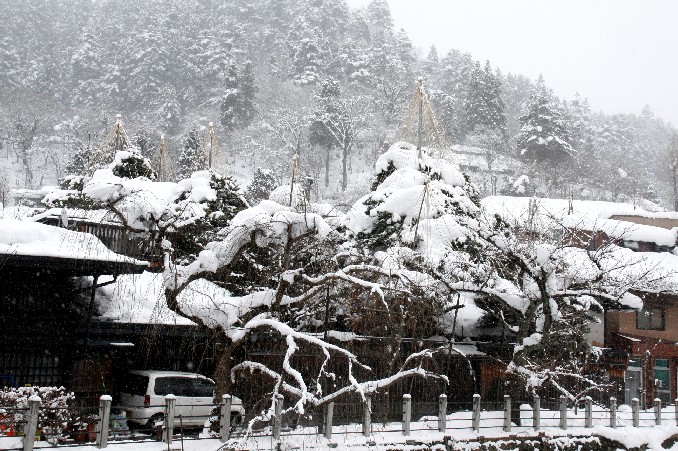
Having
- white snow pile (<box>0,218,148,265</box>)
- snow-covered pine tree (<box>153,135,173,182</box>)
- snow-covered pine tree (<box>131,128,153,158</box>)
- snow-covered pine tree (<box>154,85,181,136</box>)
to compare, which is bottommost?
white snow pile (<box>0,218,148,265</box>)

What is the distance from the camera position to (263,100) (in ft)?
241

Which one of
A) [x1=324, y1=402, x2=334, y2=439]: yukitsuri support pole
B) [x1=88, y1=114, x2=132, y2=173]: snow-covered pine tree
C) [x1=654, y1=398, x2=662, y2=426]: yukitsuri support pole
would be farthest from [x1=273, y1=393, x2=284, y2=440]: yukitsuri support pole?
[x1=654, y1=398, x2=662, y2=426]: yukitsuri support pole

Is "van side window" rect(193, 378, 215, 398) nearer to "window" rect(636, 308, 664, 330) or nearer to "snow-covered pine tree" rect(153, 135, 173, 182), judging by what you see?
"snow-covered pine tree" rect(153, 135, 173, 182)

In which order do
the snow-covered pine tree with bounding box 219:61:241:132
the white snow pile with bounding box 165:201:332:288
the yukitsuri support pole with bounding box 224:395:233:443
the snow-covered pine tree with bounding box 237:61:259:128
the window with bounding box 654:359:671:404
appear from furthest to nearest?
the snow-covered pine tree with bounding box 237:61:259:128 < the snow-covered pine tree with bounding box 219:61:241:132 < the window with bounding box 654:359:671:404 < the yukitsuri support pole with bounding box 224:395:233:443 < the white snow pile with bounding box 165:201:332:288

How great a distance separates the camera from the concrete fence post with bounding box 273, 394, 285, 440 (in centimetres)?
1345

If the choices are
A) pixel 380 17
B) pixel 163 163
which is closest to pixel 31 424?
pixel 163 163

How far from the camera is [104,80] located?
69250 millimetres

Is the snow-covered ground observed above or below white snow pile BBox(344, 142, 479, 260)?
below

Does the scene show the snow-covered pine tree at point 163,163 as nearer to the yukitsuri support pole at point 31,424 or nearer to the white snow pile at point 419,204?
the white snow pile at point 419,204

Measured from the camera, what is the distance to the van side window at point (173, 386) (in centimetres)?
1546

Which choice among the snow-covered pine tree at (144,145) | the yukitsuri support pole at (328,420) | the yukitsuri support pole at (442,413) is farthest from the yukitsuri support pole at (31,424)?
the snow-covered pine tree at (144,145)

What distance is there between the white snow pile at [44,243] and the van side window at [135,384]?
338 cm

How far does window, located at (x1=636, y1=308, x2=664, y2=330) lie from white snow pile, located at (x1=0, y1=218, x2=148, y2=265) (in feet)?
82.3

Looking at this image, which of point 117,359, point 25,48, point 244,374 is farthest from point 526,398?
point 25,48
